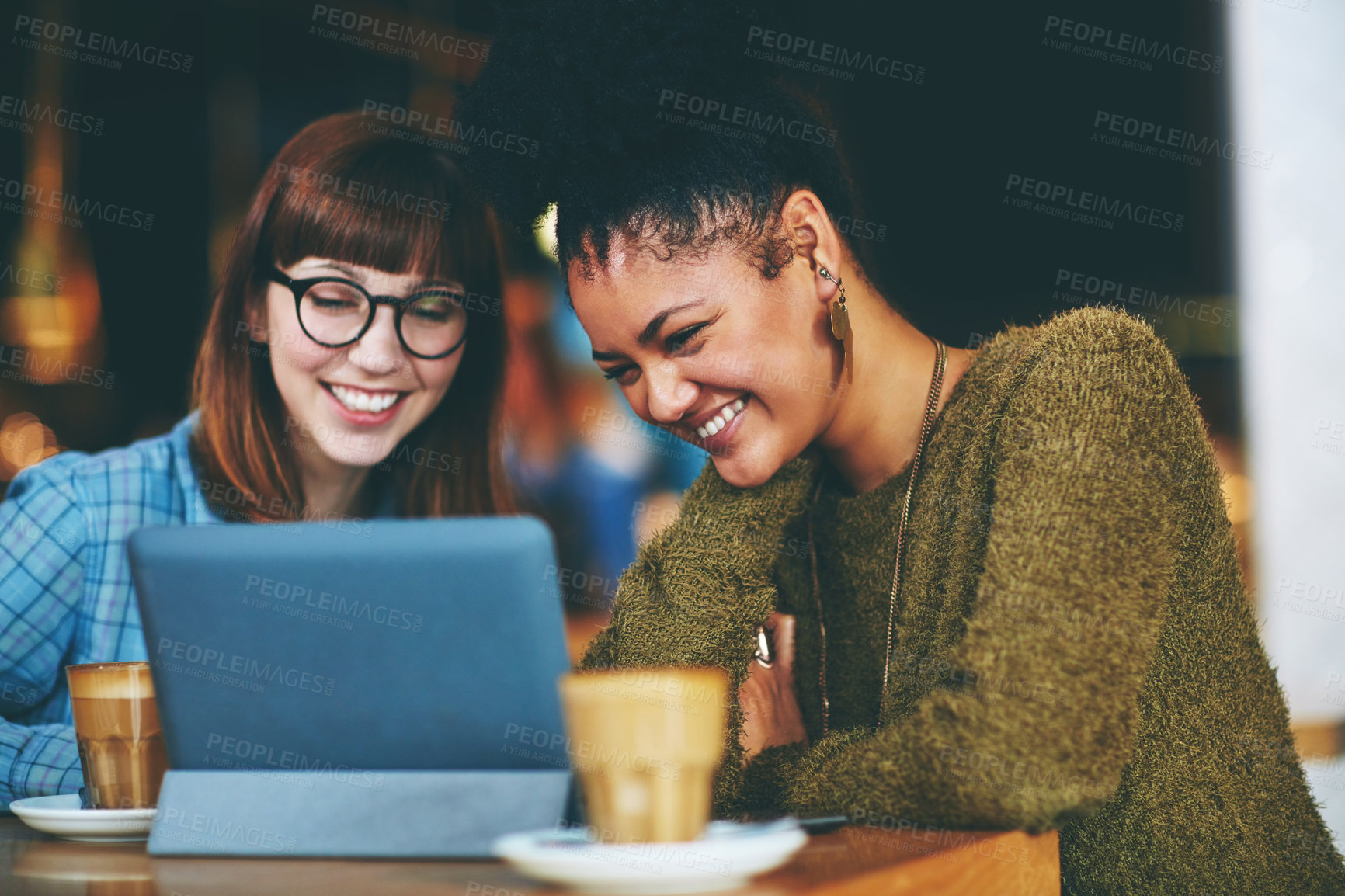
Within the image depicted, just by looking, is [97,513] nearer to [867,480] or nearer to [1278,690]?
A: [867,480]

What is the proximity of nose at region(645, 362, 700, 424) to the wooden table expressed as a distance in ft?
1.83

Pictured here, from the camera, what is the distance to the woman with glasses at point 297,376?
5.36 feet

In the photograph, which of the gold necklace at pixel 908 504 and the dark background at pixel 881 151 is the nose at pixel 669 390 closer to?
the gold necklace at pixel 908 504

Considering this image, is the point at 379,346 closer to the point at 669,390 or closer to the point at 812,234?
the point at 669,390

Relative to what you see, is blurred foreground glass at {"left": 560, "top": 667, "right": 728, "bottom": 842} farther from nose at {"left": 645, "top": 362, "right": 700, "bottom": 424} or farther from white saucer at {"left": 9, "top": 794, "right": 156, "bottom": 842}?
nose at {"left": 645, "top": 362, "right": 700, "bottom": 424}

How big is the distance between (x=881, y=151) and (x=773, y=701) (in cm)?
253

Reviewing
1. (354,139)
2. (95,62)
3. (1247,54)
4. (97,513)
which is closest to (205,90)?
(95,62)

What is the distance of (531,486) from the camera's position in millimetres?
4348

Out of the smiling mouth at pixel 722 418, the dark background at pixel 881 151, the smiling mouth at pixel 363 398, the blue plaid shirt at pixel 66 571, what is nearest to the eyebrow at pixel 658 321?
the smiling mouth at pixel 722 418

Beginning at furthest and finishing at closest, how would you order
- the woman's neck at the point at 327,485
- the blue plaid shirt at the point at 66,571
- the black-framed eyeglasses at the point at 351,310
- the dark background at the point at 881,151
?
the dark background at the point at 881,151
the woman's neck at the point at 327,485
the black-framed eyeglasses at the point at 351,310
the blue plaid shirt at the point at 66,571

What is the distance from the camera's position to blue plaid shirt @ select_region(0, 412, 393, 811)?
5.14 ft

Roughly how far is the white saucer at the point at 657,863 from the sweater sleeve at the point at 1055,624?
26 centimetres

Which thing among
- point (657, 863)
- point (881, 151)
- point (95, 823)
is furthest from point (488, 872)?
point (881, 151)

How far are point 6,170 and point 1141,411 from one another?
4453 millimetres
